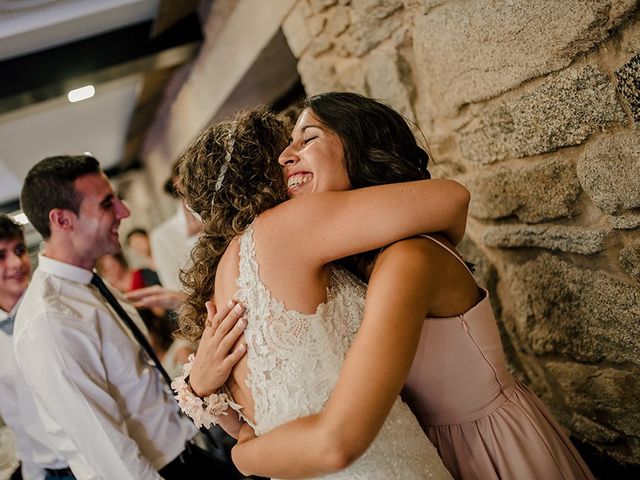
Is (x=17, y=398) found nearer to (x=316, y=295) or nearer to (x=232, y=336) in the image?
(x=232, y=336)

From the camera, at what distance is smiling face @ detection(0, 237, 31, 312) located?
2531 mm

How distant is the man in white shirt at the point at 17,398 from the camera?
208 cm

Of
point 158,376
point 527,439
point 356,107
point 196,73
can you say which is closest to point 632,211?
point 527,439

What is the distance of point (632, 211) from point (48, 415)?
2066mm

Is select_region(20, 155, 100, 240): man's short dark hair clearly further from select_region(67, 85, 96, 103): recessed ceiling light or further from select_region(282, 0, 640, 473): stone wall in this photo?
select_region(67, 85, 96, 103): recessed ceiling light

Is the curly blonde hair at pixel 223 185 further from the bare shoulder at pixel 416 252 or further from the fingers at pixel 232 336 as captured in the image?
the bare shoulder at pixel 416 252

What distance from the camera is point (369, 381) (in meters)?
0.89

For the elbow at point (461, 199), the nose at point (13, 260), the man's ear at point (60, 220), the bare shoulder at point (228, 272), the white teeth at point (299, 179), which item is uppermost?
the man's ear at point (60, 220)

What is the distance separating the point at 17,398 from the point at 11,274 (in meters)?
0.65

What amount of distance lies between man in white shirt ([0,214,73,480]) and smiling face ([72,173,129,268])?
0.58 metres

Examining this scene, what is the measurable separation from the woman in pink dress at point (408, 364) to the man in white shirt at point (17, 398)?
1.24 meters

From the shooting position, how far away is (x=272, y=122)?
58.2 inches

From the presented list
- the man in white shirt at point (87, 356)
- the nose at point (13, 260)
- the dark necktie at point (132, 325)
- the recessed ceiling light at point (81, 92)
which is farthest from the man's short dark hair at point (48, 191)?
the recessed ceiling light at point (81, 92)

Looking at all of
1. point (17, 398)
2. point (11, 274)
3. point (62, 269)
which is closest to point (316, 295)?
point (62, 269)
